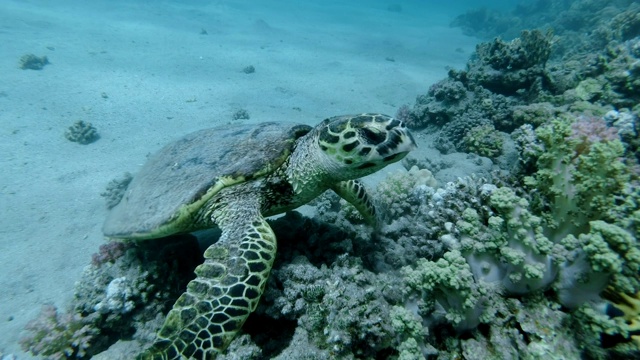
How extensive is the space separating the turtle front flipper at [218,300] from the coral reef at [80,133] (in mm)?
6876

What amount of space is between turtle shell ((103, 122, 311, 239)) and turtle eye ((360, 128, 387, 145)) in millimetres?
998

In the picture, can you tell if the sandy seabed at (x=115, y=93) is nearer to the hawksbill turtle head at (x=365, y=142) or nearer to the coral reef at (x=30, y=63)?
the coral reef at (x=30, y=63)

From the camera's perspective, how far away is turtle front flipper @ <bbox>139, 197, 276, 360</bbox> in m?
2.05

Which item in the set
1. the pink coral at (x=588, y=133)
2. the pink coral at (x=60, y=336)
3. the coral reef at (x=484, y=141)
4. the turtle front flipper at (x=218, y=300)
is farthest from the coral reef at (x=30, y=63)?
the pink coral at (x=588, y=133)

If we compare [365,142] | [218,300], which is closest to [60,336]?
[218,300]

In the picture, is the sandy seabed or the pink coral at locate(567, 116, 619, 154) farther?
the sandy seabed

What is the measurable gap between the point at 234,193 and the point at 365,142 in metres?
1.40

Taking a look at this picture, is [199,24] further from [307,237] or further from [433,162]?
[307,237]

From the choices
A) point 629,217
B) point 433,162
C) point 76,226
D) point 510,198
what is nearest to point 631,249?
point 629,217

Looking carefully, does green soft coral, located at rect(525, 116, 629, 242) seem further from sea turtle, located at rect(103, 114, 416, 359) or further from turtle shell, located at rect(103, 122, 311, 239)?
turtle shell, located at rect(103, 122, 311, 239)

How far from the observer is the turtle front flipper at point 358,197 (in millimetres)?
3230

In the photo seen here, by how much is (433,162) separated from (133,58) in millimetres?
13544

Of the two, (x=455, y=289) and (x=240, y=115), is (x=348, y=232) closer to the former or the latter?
(x=455, y=289)

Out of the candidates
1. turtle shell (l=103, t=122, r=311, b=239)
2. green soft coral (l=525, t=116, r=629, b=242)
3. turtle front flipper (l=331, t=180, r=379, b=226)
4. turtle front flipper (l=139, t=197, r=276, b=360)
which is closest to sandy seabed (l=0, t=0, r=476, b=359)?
turtle shell (l=103, t=122, r=311, b=239)
